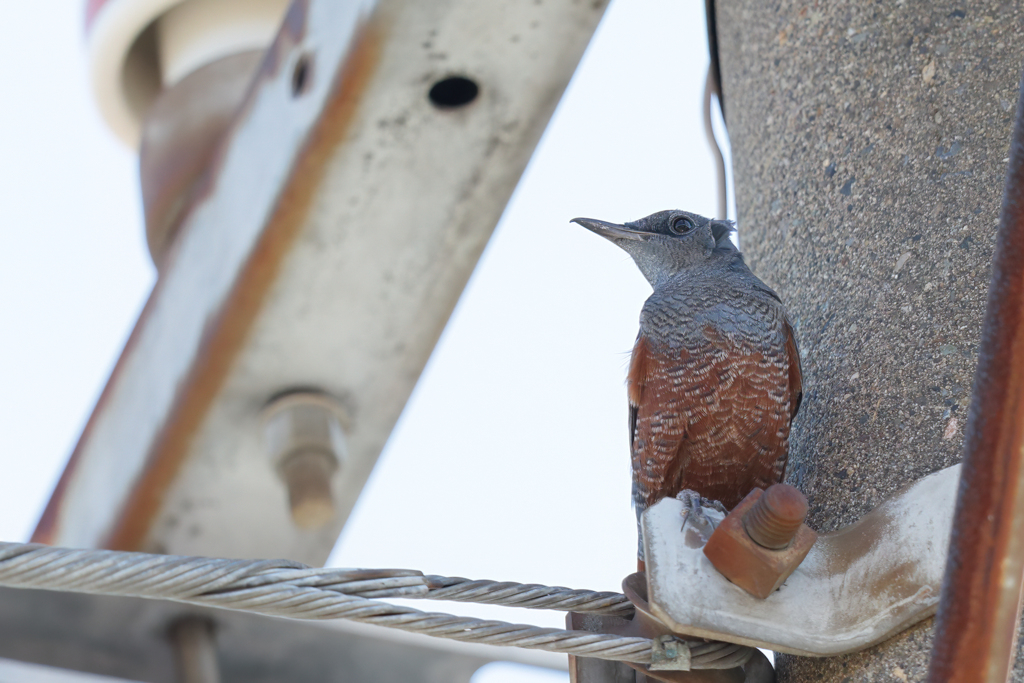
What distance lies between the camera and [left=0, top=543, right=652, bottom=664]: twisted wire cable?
1.75 meters

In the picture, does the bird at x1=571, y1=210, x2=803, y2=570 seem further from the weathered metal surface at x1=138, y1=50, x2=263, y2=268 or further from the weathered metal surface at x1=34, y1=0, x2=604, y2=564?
the weathered metal surface at x1=138, y1=50, x2=263, y2=268

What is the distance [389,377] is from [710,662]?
338cm

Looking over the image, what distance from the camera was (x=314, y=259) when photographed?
438 centimetres

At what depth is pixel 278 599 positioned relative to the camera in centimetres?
176

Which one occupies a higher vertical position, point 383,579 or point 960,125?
point 960,125

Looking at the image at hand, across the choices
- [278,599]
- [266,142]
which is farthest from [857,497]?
[266,142]

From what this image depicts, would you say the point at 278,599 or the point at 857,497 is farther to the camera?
the point at 857,497

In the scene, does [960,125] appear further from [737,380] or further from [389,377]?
[389,377]

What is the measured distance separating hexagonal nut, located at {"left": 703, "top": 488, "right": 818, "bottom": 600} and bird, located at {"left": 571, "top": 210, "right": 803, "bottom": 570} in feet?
1.21

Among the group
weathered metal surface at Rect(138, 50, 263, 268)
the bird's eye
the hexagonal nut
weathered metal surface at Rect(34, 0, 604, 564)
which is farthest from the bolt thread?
weathered metal surface at Rect(138, 50, 263, 268)

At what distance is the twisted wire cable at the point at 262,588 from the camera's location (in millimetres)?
1755

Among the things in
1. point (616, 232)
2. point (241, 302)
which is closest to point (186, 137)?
point (241, 302)

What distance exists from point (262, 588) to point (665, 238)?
1.61 metres

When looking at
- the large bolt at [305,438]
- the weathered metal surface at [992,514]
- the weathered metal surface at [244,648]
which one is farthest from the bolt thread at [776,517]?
the large bolt at [305,438]
